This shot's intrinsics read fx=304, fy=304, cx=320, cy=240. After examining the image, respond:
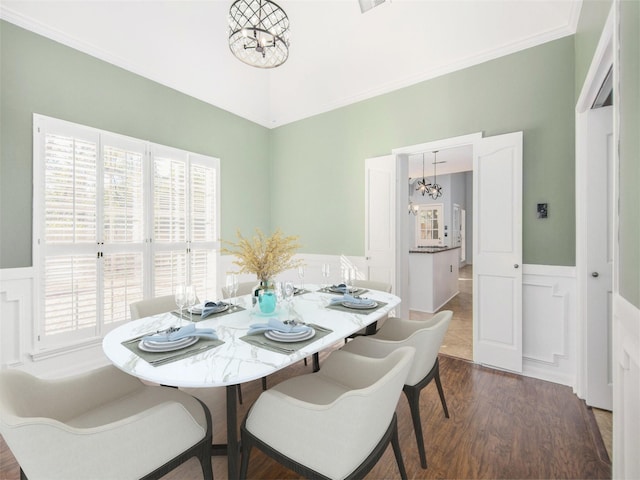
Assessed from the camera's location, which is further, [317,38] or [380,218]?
[380,218]

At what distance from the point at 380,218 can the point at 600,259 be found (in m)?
2.04

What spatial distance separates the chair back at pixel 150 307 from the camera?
2100mm

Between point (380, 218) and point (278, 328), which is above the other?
point (380, 218)

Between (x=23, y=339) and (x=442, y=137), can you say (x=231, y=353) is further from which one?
(x=442, y=137)

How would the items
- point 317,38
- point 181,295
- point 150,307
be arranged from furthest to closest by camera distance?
point 317,38 → point 150,307 → point 181,295

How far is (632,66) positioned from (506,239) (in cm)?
199

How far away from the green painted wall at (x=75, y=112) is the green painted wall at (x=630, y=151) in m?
3.77

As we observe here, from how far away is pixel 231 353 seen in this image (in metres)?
1.35

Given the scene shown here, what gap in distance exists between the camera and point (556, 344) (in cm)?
271

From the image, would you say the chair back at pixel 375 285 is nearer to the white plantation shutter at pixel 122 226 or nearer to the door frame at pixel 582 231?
the door frame at pixel 582 231

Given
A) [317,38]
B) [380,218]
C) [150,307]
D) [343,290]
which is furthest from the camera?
[380,218]

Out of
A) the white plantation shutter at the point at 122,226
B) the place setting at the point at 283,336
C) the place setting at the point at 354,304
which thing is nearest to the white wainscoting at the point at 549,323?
the place setting at the point at 354,304

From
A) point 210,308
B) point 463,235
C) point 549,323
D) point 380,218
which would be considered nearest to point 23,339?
point 210,308

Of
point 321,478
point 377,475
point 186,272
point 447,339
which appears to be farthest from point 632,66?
point 186,272
